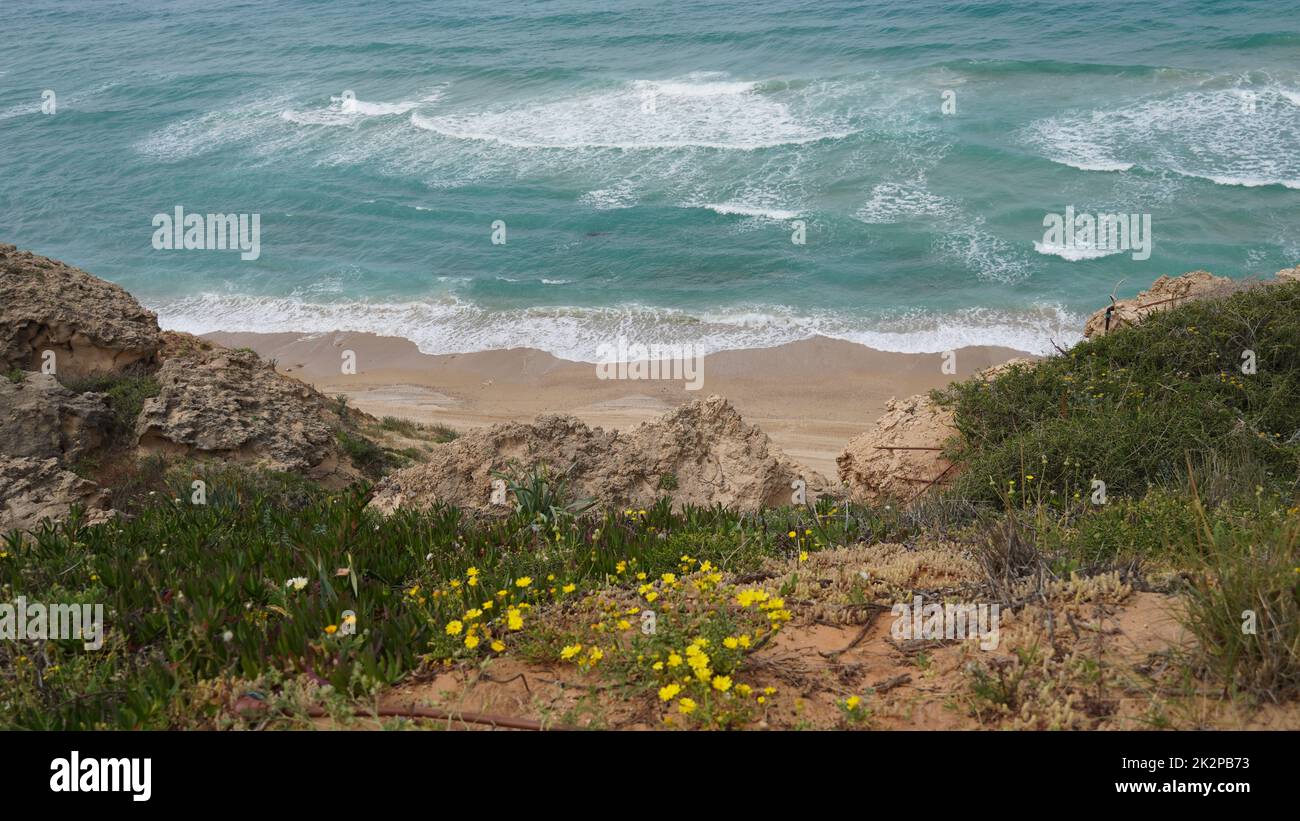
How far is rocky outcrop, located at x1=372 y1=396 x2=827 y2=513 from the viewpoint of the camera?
7703 mm

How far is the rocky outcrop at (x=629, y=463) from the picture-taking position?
25.3 feet

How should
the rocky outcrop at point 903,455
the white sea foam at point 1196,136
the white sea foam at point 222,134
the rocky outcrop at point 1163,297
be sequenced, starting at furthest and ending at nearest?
the white sea foam at point 222,134
the white sea foam at point 1196,136
the rocky outcrop at point 1163,297
the rocky outcrop at point 903,455

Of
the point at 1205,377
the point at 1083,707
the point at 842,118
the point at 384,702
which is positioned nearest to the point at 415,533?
the point at 384,702

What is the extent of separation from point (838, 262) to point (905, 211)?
319 cm

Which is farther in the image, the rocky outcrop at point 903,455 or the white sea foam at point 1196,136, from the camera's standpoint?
the white sea foam at point 1196,136

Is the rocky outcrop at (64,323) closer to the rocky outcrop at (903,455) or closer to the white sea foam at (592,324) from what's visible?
the rocky outcrop at (903,455)

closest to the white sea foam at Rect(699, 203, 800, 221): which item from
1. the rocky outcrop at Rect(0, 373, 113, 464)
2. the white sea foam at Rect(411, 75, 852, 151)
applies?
the white sea foam at Rect(411, 75, 852, 151)

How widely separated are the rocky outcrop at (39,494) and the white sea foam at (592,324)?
42.3 ft

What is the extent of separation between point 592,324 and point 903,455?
13061 mm

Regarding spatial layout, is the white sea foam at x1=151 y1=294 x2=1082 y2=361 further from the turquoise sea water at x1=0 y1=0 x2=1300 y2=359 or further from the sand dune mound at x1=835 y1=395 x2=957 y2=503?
the sand dune mound at x1=835 y1=395 x2=957 y2=503

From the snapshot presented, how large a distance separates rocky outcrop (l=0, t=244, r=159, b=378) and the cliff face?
0.03ft

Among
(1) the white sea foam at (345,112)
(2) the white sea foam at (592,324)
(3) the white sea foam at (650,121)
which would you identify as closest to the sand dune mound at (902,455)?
(2) the white sea foam at (592,324)

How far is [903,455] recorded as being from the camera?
30.2 feet

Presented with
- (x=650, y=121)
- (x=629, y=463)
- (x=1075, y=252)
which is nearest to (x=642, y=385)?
(x=1075, y=252)
